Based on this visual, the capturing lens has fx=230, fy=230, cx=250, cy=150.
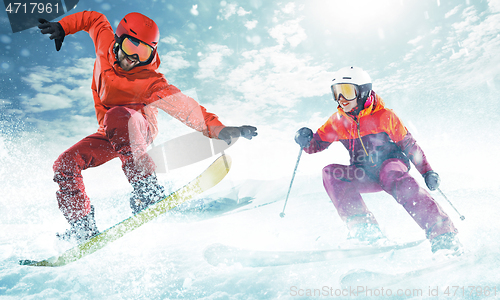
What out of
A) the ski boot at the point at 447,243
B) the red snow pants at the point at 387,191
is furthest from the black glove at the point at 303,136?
the ski boot at the point at 447,243

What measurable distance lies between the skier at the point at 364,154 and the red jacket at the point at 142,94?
64.8 inches

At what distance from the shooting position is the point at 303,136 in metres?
3.55

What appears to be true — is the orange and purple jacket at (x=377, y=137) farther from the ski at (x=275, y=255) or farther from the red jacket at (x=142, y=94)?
the red jacket at (x=142, y=94)

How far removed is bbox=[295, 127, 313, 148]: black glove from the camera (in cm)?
356

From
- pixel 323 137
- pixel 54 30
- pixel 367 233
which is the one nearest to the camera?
pixel 367 233

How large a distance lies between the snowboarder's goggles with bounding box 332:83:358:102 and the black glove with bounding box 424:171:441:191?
1.39 meters

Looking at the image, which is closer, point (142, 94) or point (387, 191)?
point (142, 94)

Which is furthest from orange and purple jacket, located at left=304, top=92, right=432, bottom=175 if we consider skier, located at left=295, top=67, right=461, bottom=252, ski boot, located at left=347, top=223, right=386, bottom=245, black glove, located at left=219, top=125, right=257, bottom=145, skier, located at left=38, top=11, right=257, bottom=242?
skier, located at left=38, top=11, right=257, bottom=242

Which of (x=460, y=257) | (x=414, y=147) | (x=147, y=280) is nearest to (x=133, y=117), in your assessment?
(x=147, y=280)

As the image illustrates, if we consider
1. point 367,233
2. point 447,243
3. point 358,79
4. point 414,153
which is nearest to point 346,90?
point 358,79

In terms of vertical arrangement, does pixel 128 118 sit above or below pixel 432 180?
above

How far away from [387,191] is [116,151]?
11.4ft

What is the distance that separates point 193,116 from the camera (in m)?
2.70

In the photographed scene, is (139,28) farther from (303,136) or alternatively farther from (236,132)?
(303,136)
